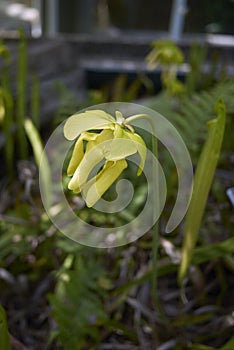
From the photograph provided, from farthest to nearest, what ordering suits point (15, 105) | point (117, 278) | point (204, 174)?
1. point (15, 105)
2. point (117, 278)
3. point (204, 174)

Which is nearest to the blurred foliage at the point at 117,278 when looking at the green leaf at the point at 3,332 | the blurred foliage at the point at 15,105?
the blurred foliage at the point at 15,105

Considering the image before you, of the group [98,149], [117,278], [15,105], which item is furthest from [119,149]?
[15,105]

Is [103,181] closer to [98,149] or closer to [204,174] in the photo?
[98,149]

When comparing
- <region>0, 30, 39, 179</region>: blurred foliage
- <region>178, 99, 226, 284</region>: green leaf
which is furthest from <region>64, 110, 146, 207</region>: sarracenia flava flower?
<region>0, 30, 39, 179</region>: blurred foliage

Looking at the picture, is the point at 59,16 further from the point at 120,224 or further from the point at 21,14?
the point at 120,224

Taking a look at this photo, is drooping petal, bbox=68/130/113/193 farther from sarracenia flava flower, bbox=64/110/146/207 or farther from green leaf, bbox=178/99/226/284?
green leaf, bbox=178/99/226/284

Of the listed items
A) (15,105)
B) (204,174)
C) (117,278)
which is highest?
(204,174)
